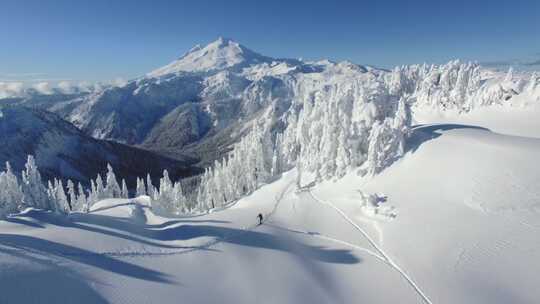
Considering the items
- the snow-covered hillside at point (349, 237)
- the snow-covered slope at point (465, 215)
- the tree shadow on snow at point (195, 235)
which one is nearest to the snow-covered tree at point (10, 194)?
the snow-covered hillside at point (349, 237)

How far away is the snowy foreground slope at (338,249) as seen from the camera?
1809cm

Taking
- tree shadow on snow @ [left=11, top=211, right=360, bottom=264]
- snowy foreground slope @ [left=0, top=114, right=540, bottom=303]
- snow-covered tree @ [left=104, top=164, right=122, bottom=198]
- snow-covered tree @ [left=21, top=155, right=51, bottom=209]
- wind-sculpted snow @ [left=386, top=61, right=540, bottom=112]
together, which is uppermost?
wind-sculpted snow @ [left=386, top=61, right=540, bottom=112]

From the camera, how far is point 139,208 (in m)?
43.0

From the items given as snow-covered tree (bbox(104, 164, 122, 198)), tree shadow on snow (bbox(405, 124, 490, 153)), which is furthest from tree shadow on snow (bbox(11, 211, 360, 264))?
snow-covered tree (bbox(104, 164, 122, 198))

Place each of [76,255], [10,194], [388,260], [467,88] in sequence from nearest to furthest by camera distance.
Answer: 1. [76,255]
2. [388,260]
3. [10,194]
4. [467,88]

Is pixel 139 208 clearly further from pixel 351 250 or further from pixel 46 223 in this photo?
pixel 351 250

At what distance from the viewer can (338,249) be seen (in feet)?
86.4

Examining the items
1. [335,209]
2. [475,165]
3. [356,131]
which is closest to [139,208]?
[335,209]

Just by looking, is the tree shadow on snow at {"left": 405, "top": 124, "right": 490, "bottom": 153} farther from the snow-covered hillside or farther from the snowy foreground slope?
the snowy foreground slope

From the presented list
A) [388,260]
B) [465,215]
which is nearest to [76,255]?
[388,260]

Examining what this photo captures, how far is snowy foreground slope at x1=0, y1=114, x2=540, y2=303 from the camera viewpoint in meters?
18.1

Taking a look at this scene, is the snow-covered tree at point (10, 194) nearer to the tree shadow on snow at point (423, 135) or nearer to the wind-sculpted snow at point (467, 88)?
the tree shadow on snow at point (423, 135)

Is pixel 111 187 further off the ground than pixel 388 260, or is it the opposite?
pixel 388 260

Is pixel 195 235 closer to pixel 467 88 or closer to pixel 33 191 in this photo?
pixel 33 191
